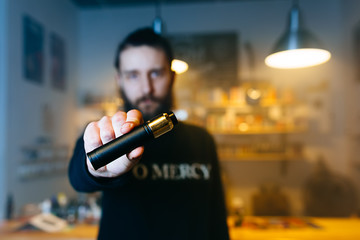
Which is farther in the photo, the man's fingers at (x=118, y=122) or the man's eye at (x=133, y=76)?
the man's eye at (x=133, y=76)

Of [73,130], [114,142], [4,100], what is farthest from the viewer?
[73,130]

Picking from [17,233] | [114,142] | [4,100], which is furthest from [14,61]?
[114,142]

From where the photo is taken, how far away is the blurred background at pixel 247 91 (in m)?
3.05

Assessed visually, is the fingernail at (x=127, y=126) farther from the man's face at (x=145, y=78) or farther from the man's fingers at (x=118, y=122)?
the man's face at (x=145, y=78)

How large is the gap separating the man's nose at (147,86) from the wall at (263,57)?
2.66 m

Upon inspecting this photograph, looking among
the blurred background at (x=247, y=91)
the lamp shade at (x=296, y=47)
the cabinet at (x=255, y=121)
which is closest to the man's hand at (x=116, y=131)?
the lamp shade at (x=296, y=47)

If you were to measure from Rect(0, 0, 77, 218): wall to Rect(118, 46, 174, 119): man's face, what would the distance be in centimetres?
167

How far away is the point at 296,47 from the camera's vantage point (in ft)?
4.83

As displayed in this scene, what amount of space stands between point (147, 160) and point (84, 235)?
1012 mm

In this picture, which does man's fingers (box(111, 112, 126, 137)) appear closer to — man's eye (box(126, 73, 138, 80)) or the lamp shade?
man's eye (box(126, 73, 138, 80))

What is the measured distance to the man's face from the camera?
839 mm

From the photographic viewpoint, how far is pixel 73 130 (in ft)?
11.2

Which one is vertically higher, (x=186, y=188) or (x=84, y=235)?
(x=186, y=188)

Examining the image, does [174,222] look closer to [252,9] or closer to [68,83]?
[68,83]
